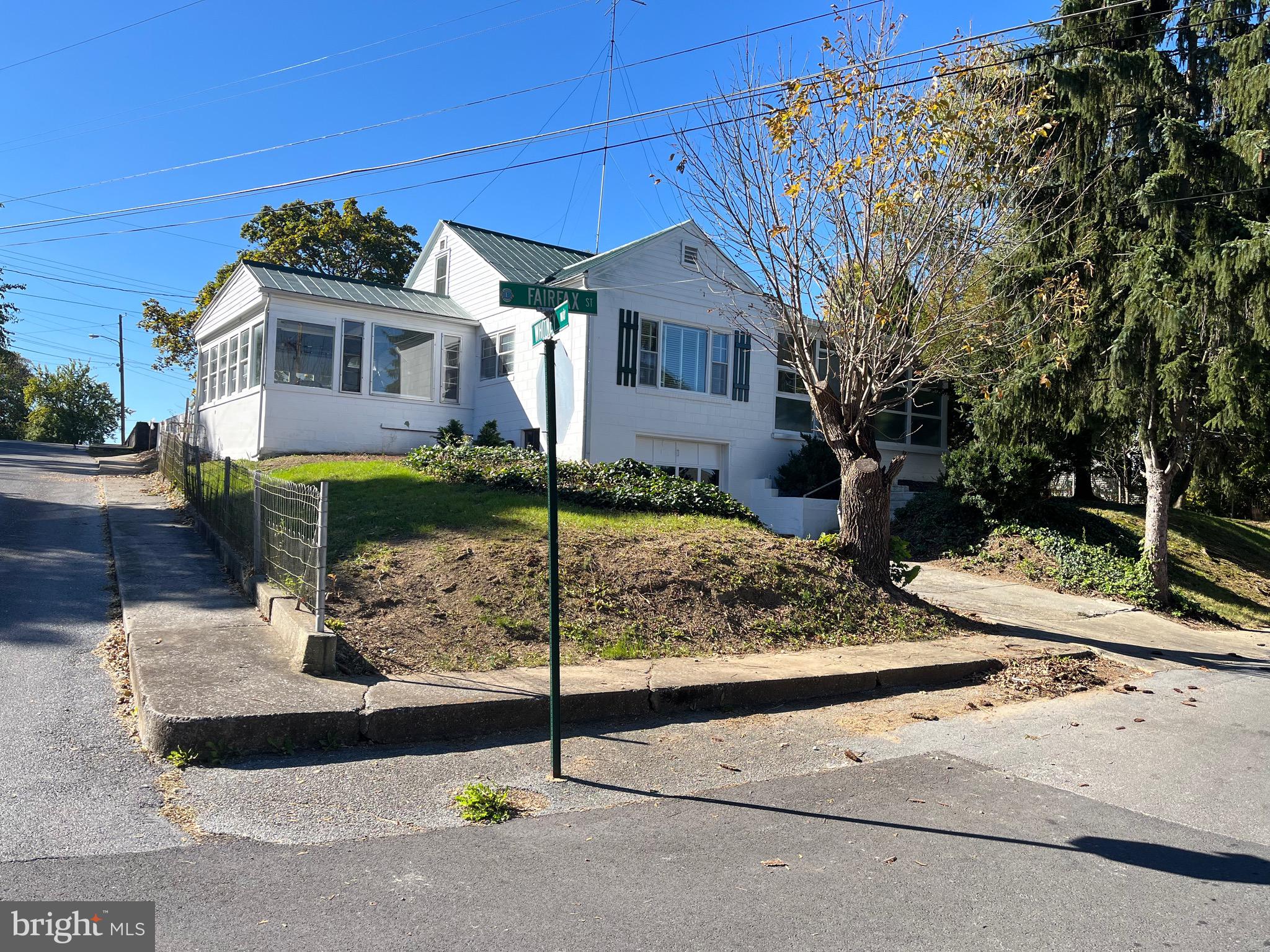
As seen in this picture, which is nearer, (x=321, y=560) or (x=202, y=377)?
(x=321, y=560)

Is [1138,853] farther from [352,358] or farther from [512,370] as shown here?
[352,358]

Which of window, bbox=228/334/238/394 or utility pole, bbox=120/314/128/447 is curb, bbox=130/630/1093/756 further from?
utility pole, bbox=120/314/128/447

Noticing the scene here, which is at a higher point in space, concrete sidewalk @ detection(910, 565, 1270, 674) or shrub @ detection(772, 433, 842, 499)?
shrub @ detection(772, 433, 842, 499)

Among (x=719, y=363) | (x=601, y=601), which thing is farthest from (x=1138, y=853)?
(x=719, y=363)

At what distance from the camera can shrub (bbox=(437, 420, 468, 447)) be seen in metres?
17.7

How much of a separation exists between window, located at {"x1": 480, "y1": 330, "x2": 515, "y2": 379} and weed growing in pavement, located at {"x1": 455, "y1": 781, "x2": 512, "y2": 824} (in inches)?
609

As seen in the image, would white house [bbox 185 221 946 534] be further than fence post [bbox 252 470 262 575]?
Yes

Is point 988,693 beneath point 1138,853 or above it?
beneath

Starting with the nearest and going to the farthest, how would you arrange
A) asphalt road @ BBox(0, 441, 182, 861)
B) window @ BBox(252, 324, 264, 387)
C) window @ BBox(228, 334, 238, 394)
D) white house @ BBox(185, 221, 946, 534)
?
1. asphalt road @ BBox(0, 441, 182, 861)
2. white house @ BBox(185, 221, 946, 534)
3. window @ BBox(252, 324, 264, 387)
4. window @ BBox(228, 334, 238, 394)

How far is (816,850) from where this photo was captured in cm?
431

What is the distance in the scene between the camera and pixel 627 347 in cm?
1861

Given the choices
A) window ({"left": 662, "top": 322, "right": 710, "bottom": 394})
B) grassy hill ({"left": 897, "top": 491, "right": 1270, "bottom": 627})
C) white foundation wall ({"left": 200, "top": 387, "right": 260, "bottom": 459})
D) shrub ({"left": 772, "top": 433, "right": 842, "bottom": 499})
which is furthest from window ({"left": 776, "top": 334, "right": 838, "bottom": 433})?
white foundation wall ({"left": 200, "top": 387, "right": 260, "bottom": 459})

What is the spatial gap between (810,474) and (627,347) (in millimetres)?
4970

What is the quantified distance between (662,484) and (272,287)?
986cm
